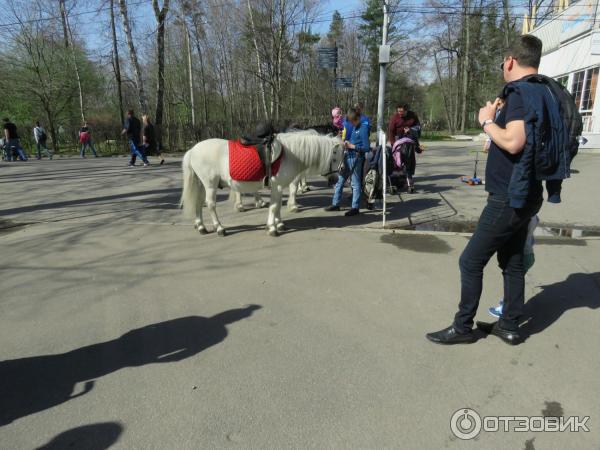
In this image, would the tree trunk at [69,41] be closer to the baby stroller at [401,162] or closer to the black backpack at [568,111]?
the baby stroller at [401,162]

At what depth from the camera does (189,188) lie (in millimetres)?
5809

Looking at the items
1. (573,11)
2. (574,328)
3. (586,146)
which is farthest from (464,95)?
(574,328)

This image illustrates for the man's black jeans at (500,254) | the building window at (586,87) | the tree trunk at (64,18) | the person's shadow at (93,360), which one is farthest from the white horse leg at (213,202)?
the tree trunk at (64,18)

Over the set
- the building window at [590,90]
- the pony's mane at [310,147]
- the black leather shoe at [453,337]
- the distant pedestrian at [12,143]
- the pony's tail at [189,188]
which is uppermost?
the building window at [590,90]

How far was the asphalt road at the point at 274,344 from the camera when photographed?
215cm

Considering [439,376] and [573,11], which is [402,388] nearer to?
[439,376]

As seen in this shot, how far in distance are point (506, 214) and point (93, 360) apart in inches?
123

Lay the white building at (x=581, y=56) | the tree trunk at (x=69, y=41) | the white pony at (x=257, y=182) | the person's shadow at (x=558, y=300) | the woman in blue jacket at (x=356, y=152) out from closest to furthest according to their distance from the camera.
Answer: the person's shadow at (x=558, y=300)
the white pony at (x=257, y=182)
the woman in blue jacket at (x=356, y=152)
the white building at (x=581, y=56)
the tree trunk at (x=69, y=41)

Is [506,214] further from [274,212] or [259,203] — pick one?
[259,203]

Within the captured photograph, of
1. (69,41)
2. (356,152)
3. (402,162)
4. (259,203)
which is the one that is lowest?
(259,203)

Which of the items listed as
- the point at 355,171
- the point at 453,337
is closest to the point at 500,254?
the point at 453,337

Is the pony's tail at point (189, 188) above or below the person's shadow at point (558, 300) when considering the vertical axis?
above

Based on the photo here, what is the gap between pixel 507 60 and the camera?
256 centimetres

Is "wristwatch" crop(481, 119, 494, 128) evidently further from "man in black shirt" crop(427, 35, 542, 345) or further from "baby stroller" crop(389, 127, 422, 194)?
"baby stroller" crop(389, 127, 422, 194)
